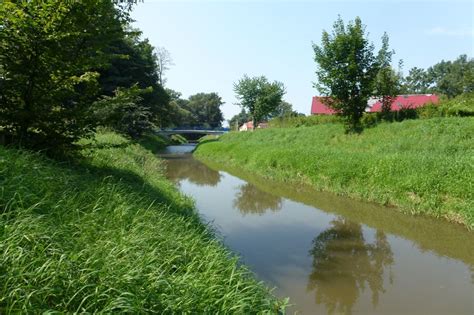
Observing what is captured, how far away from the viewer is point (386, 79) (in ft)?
62.2

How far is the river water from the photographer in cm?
547

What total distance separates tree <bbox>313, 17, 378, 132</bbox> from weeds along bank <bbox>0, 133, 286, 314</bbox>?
Answer: 14.8 metres

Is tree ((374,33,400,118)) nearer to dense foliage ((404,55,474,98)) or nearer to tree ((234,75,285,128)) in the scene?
tree ((234,75,285,128))

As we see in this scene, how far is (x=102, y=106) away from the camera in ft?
25.0

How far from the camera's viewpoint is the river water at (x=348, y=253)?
5469 mm

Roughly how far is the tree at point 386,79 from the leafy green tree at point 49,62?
14540 mm

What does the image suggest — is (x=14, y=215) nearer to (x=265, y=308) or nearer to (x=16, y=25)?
(x=265, y=308)

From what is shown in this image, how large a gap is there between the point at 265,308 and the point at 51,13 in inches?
222

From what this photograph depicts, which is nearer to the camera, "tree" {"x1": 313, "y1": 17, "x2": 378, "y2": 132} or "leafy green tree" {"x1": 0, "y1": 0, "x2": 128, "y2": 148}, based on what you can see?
"leafy green tree" {"x1": 0, "y1": 0, "x2": 128, "y2": 148}

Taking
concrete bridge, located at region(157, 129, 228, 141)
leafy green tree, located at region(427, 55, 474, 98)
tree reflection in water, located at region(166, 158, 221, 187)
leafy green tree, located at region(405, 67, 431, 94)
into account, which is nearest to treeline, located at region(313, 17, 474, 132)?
tree reflection in water, located at region(166, 158, 221, 187)

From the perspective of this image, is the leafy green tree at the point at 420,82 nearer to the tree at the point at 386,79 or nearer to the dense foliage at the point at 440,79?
the dense foliage at the point at 440,79

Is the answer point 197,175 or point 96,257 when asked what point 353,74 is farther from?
point 96,257

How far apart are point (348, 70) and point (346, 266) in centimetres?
1361

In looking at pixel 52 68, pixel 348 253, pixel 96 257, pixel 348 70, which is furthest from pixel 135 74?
pixel 96 257
